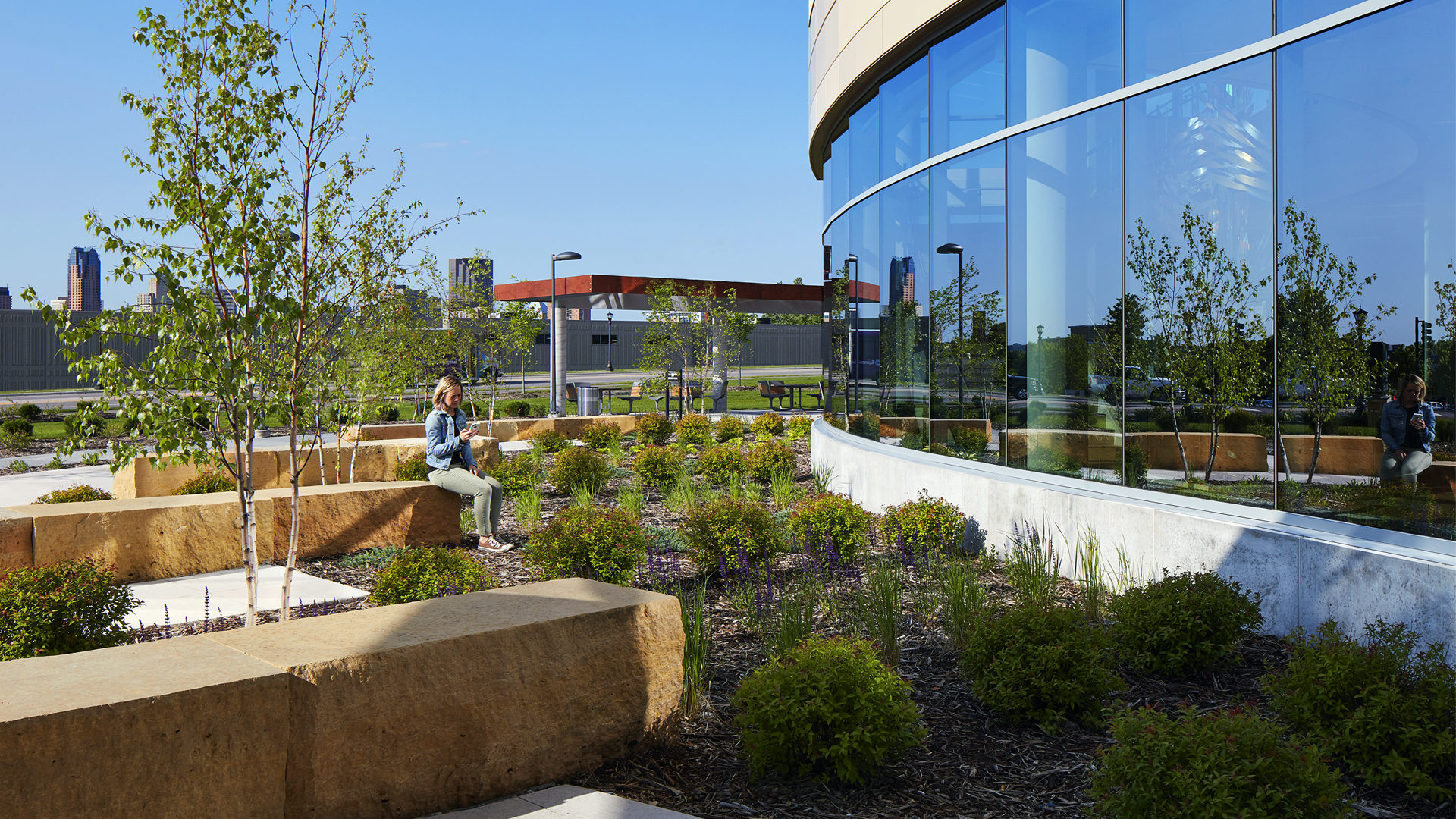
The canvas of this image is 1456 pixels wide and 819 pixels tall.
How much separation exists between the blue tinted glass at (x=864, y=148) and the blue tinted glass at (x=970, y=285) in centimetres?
206

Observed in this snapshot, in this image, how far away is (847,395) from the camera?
13727 mm

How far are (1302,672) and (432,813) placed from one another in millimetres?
3563

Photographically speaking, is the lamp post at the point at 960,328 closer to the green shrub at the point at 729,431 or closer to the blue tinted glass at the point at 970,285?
the blue tinted glass at the point at 970,285

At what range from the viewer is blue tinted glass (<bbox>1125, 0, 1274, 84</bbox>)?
622 cm

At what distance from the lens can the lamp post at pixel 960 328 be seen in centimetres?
937

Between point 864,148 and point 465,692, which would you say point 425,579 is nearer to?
point 465,692

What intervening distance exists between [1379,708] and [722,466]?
926 centimetres

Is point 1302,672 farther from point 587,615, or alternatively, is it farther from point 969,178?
point 969,178

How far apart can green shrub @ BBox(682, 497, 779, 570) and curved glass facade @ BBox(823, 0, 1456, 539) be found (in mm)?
2554

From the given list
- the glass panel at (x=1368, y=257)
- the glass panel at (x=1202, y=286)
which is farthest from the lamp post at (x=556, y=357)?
the glass panel at (x=1368, y=257)

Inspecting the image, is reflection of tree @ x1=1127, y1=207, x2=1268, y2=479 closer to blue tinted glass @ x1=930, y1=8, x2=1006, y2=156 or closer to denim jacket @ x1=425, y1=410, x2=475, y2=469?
blue tinted glass @ x1=930, y1=8, x2=1006, y2=156

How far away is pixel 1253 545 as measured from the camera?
19.1ft

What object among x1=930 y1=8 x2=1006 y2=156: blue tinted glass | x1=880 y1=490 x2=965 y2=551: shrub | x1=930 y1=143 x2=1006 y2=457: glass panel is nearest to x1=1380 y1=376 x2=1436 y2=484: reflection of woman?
x1=880 y1=490 x2=965 y2=551: shrub

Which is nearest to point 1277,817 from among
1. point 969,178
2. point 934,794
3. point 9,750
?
point 934,794
